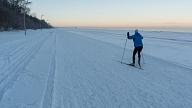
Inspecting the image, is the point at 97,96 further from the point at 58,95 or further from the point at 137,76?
the point at 137,76

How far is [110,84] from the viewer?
6137mm

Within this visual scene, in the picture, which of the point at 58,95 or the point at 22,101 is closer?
the point at 22,101

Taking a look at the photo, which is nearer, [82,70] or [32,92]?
[32,92]

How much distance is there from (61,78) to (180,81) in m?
4.53

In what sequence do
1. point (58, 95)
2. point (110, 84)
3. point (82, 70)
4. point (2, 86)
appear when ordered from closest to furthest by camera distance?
point (58, 95), point (2, 86), point (110, 84), point (82, 70)

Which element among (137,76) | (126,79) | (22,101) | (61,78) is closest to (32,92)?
(22,101)

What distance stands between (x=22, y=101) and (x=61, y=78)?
2.22 meters

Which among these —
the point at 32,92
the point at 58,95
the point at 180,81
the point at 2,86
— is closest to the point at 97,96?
the point at 58,95

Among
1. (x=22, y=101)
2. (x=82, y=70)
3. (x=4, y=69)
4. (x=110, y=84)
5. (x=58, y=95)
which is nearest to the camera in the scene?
(x=22, y=101)

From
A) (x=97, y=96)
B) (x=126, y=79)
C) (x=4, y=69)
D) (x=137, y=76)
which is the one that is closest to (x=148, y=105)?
(x=97, y=96)

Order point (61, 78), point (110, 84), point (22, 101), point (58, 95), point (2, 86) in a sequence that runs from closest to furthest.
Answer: point (22, 101)
point (58, 95)
point (2, 86)
point (110, 84)
point (61, 78)

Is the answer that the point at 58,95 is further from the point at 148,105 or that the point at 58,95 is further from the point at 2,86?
the point at 148,105

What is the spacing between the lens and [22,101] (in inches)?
176

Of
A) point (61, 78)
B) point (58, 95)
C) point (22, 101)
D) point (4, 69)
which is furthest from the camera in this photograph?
point (4, 69)
